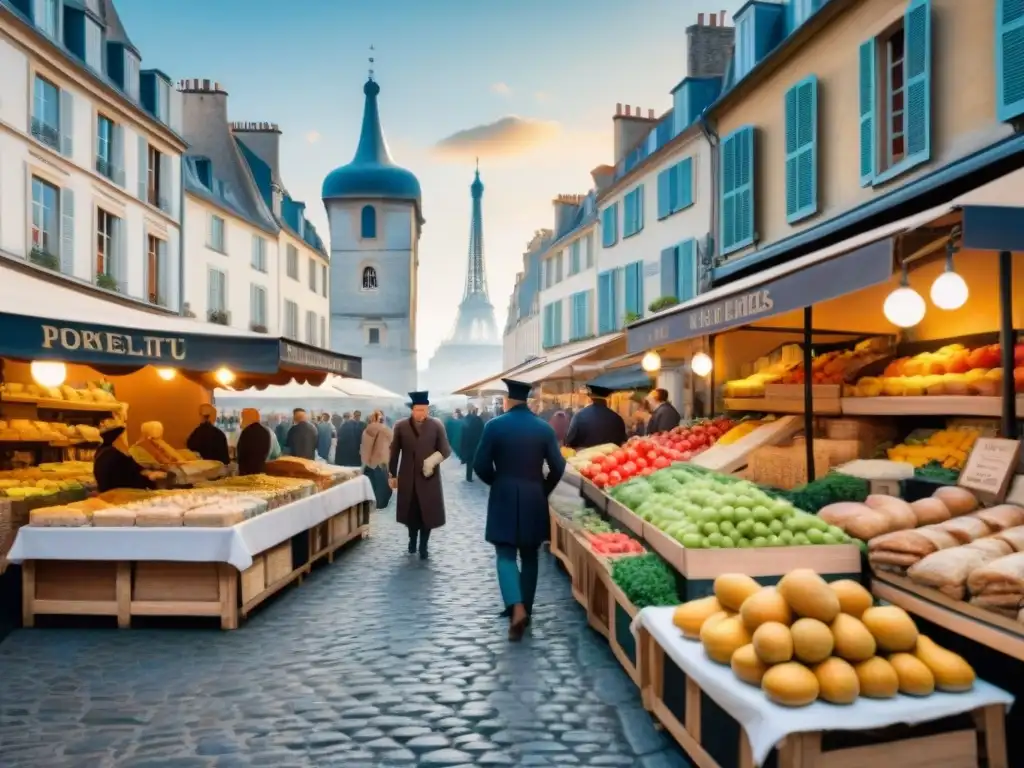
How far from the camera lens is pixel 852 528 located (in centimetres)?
516

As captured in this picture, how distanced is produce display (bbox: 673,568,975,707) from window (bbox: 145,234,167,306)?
23.1 meters

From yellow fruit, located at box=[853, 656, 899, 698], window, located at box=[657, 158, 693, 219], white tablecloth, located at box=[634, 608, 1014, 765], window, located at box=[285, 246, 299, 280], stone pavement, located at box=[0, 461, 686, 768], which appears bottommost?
stone pavement, located at box=[0, 461, 686, 768]

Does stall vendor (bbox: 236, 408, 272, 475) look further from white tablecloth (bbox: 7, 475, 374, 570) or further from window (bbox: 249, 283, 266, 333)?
window (bbox: 249, 283, 266, 333)

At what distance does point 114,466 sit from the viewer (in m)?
8.69

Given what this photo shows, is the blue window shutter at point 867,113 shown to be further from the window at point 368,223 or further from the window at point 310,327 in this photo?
the window at point 368,223

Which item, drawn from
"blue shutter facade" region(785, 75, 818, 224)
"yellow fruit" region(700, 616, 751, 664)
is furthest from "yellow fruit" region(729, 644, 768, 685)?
"blue shutter facade" region(785, 75, 818, 224)

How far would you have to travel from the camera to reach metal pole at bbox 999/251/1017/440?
521 cm

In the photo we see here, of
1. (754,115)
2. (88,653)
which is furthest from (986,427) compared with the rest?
(754,115)

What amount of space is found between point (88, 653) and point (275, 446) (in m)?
9.13

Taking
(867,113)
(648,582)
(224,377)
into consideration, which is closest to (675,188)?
(867,113)

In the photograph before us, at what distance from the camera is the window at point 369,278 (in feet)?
173

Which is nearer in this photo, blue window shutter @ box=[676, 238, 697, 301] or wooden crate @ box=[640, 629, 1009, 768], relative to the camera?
wooden crate @ box=[640, 629, 1009, 768]

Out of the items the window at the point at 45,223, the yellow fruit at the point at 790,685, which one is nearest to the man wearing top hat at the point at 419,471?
the yellow fruit at the point at 790,685

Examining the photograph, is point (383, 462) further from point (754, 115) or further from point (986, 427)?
point (986, 427)
